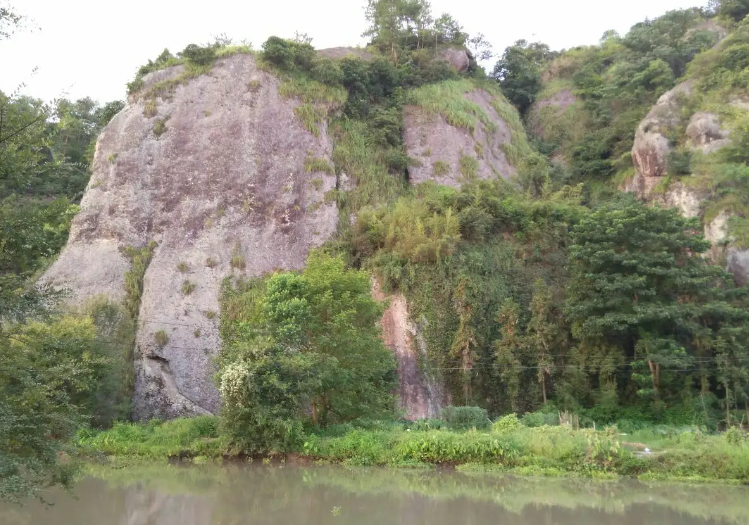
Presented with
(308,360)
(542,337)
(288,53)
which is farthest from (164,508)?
(288,53)

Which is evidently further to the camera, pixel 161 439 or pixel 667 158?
pixel 667 158

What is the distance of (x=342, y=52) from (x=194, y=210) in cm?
1696

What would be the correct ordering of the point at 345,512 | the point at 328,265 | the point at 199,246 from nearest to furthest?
the point at 345,512 → the point at 328,265 → the point at 199,246

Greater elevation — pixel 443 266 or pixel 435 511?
pixel 443 266

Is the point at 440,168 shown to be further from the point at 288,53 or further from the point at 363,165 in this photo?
the point at 288,53

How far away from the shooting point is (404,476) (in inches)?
548

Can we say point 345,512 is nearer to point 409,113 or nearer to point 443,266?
point 443,266

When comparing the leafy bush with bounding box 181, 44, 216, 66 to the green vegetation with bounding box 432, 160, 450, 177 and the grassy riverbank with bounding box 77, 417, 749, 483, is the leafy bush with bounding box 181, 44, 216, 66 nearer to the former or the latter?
the green vegetation with bounding box 432, 160, 450, 177

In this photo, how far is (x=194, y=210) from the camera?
28062 mm

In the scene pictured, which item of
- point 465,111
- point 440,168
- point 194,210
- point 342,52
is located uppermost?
point 342,52

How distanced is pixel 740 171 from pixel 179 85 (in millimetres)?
27691

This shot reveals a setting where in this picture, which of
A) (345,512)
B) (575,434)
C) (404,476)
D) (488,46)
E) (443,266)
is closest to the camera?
(345,512)

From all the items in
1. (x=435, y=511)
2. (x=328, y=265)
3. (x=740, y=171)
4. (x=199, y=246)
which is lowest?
(x=435, y=511)

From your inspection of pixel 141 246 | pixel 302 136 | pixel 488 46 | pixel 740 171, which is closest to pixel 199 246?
pixel 141 246
